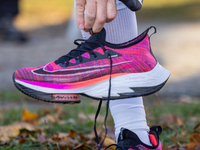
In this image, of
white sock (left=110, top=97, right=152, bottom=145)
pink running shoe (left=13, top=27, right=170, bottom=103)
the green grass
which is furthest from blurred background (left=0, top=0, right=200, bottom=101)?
pink running shoe (left=13, top=27, right=170, bottom=103)

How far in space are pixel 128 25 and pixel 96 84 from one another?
326mm

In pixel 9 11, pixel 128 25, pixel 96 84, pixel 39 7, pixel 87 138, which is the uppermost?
pixel 39 7

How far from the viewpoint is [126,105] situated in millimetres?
1287

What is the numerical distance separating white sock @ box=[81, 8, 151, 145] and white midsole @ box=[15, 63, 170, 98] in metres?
0.17

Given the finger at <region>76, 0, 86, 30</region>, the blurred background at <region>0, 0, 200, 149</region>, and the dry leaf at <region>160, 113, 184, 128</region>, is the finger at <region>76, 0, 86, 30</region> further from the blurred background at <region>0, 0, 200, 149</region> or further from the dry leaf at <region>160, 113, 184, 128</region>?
the dry leaf at <region>160, 113, 184, 128</region>

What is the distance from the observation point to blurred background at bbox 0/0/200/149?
2.70 metres

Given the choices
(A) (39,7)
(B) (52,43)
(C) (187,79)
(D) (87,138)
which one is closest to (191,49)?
(C) (187,79)

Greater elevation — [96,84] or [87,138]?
[96,84]

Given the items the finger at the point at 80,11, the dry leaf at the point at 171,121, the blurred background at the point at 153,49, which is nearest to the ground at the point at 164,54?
the blurred background at the point at 153,49

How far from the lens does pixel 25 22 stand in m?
11.3

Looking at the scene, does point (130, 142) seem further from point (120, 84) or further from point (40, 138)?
point (40, 138)

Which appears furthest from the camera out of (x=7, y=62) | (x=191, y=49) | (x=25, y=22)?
(x=25, y=22)

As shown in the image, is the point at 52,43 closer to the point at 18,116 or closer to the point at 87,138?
the point at 18,116

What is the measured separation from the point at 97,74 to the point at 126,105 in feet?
0.73
